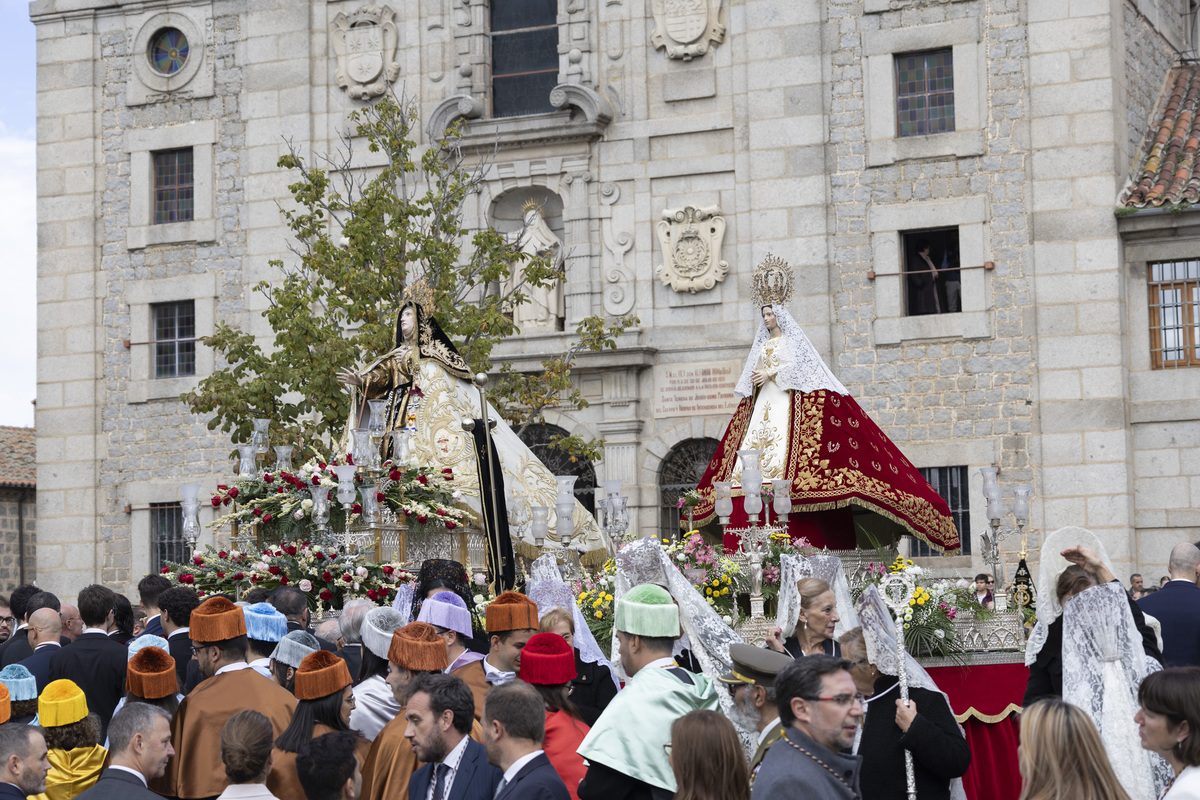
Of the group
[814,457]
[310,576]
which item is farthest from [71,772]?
[814,457]

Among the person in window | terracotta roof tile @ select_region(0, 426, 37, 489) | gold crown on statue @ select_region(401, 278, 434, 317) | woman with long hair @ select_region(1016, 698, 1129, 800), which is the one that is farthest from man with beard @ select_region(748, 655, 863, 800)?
terracotta roof tile @ select_region(0, 426, 37, 489)

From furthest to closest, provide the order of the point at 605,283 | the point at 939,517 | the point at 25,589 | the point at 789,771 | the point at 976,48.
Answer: the point at 605,283, the point at 976,48, the point at 939,517, the point at 25,589, the point at 789,771

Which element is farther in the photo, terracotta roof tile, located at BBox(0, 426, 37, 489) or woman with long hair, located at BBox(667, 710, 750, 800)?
terracotta roof tile, located at BBox(0, 426, 37, 489)

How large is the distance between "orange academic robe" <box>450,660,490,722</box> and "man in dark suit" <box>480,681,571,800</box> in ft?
4.60

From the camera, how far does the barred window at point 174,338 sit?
24.6 metres

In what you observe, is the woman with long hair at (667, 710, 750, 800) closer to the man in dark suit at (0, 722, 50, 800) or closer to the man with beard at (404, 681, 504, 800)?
the man with beard at (404, 681, 504, 800)

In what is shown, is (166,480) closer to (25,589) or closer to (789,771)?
(25,589)

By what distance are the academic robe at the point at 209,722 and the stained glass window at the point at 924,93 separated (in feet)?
52.9

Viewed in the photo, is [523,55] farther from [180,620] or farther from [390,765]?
[390,765]

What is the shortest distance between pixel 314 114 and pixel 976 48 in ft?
31.6

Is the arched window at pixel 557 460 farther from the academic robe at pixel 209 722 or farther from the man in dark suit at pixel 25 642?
the academic robe at pixel 209 722

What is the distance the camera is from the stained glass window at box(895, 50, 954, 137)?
21188 mm

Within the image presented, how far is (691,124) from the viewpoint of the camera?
22109mm

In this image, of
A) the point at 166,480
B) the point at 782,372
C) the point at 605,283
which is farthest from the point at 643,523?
the point at 782,372
